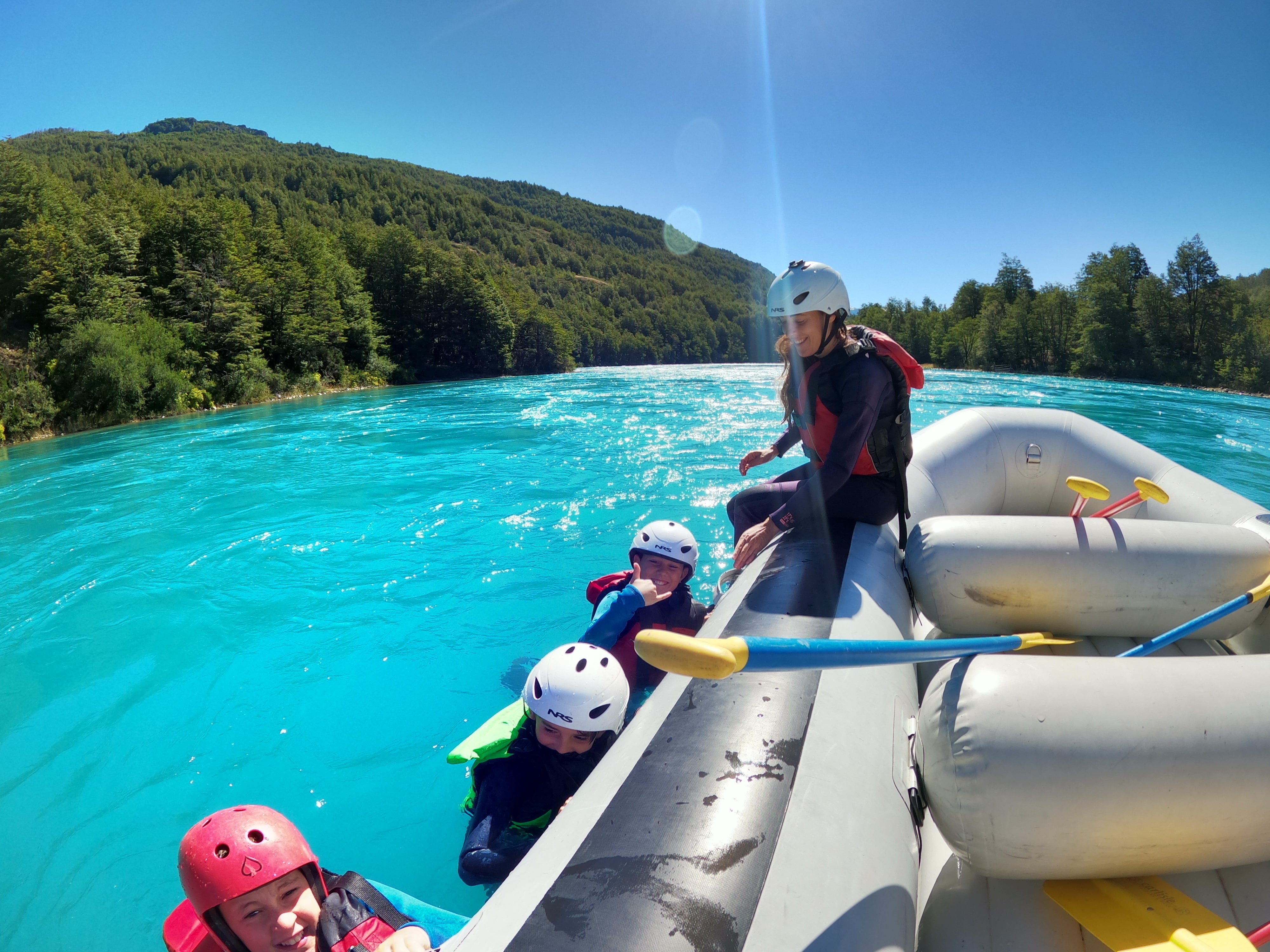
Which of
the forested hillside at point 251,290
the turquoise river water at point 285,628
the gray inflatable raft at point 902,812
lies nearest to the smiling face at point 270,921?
the gray inflatable raft at point 902,812

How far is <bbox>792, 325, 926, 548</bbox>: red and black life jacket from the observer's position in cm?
303

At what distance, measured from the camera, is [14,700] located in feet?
13.0

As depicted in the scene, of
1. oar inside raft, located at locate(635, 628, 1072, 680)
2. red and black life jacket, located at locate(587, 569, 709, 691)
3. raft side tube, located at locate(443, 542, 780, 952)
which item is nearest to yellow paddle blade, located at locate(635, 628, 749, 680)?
oar inside raft, located at locate(635, 628, 1072, 680)

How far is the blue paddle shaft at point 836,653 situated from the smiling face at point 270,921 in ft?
5.05

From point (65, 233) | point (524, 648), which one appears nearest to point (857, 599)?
point (524, 648)

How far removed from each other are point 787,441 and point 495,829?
2.81 meters

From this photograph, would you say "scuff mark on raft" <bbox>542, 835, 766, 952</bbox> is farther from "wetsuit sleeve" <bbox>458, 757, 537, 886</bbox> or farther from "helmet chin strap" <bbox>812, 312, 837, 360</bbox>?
"helmet chin strap" <bbox>812, 312, 837, 360</bbox>

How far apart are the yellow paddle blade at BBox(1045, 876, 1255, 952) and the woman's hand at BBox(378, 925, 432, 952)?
155 cm

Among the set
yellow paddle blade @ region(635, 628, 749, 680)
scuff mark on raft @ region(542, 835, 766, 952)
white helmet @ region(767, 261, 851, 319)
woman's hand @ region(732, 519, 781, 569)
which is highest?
white helmet @ region(767, 261, 851, 319)

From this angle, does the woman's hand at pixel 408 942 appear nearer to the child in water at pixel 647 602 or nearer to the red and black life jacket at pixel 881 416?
the child in water at pixel 647 602

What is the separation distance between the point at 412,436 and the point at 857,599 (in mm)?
13681

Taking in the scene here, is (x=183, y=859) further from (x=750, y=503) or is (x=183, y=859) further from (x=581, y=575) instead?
(x=581, y=575)

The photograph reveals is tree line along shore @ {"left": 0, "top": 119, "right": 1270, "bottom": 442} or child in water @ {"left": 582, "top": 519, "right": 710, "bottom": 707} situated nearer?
child in water @ {"left": 582, "top": 519, "right": 710, "bottom": 707}

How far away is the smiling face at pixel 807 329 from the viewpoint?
3.00 metres
